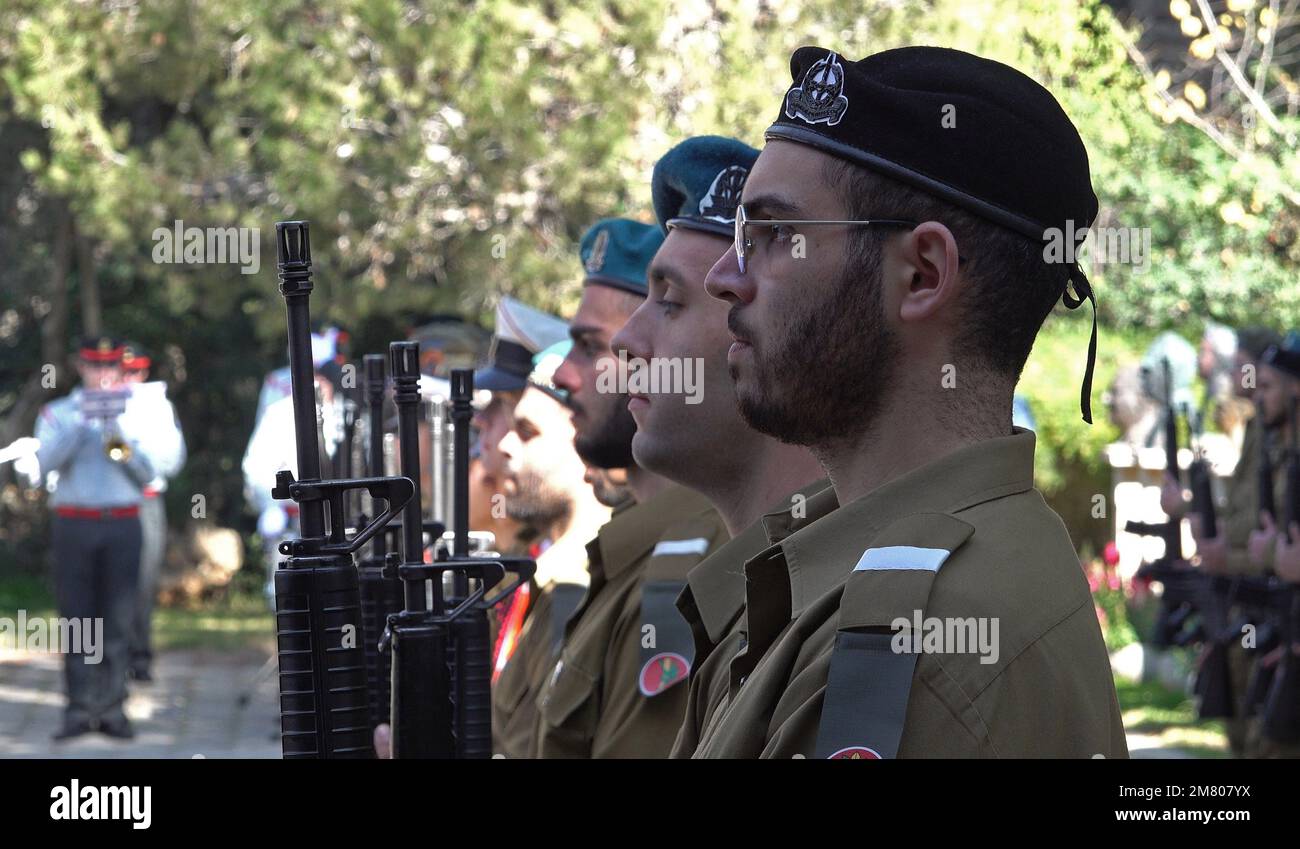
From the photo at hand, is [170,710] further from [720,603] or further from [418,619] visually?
[720,603]

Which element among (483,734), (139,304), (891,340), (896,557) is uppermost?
(139,304)

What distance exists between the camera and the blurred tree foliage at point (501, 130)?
1089 centimetres

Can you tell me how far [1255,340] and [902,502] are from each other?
7.74 meters

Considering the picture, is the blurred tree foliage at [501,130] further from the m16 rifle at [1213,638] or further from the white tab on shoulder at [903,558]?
the white tab on shoulder at [903,558]

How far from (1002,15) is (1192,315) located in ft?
15.6

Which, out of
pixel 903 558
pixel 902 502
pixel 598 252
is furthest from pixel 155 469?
pixel 903 558

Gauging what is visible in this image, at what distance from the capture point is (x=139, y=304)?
19.4 metres

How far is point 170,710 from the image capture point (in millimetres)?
12195

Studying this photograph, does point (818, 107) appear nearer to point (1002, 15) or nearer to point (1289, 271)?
point (1002, 15)

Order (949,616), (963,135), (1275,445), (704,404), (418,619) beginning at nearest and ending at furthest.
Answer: (949,616)
(963,135)
(418,619)
(704,404)
(1275,445)

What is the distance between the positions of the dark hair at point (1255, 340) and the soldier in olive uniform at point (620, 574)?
5068mm

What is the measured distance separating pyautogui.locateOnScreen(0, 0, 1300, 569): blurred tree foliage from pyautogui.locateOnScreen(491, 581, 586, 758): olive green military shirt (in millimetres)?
5706
